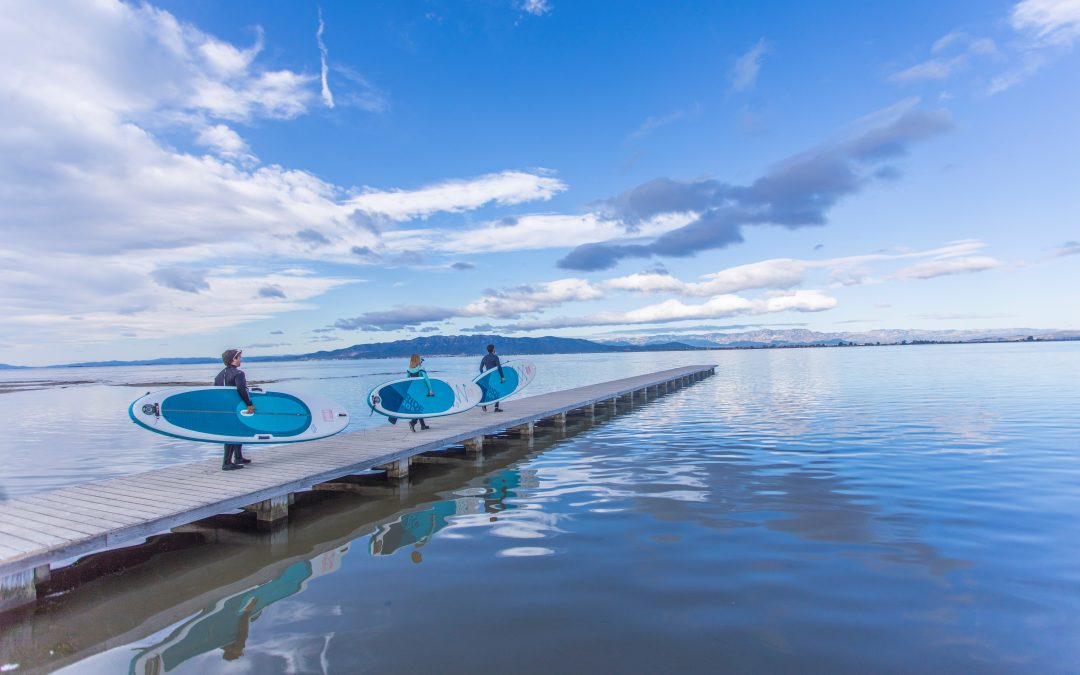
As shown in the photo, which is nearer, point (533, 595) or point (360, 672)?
point (360, 672)

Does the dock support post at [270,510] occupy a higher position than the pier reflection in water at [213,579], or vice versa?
the dock support post at [270,510]

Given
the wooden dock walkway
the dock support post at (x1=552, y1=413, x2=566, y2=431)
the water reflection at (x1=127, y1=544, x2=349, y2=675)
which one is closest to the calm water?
the water reflection at (x1=127, y1=544, x2=349, y2=675)

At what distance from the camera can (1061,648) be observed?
486 centimetres

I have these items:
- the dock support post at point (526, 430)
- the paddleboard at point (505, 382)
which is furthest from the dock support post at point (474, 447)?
the paddleboard at point (505, 382)

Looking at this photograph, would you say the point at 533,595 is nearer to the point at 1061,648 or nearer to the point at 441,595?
the point at 441,595

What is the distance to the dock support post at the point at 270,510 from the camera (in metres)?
9.23

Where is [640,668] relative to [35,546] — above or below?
below

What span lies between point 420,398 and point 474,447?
1.95 m

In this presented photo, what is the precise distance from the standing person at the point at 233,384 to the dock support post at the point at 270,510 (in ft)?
4.89

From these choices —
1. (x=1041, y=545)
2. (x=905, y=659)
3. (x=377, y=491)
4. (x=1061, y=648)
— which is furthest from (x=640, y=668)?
(x=377, y=491)

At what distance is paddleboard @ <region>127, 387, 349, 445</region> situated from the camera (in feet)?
32.4

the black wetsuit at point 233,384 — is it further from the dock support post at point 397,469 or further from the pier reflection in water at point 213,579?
the dock support post at point 397,469

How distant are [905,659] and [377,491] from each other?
31.1 ft

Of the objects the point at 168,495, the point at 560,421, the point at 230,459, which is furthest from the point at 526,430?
the point at 168,495
